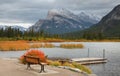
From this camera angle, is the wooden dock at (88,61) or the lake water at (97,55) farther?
the wooden dock at (88,61)

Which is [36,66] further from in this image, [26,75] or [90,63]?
[90,63]

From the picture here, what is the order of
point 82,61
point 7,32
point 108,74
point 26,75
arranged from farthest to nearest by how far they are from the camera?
point 7,32 → point 82,61 → point 108,74 → point 26,75

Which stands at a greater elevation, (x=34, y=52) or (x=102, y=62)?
(x=34, y=52)

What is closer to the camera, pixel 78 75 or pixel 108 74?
pixel 78 75

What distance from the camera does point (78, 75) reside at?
2311 centimetres

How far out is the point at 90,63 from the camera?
2149 inches

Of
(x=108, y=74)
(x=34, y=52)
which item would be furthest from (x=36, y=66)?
(x=108, y=74)

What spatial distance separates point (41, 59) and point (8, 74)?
525 centimetres

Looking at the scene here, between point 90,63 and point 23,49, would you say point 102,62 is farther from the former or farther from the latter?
point 23,49

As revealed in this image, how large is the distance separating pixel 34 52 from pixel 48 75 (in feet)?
20.4

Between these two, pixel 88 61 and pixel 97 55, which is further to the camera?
pixel 97 55

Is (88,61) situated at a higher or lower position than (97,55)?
higher

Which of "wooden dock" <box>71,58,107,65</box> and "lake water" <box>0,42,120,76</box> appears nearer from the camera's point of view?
"lake water" <box>0,42,120,76</box>

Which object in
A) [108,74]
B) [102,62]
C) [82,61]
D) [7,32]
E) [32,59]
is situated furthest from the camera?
[7,32]
